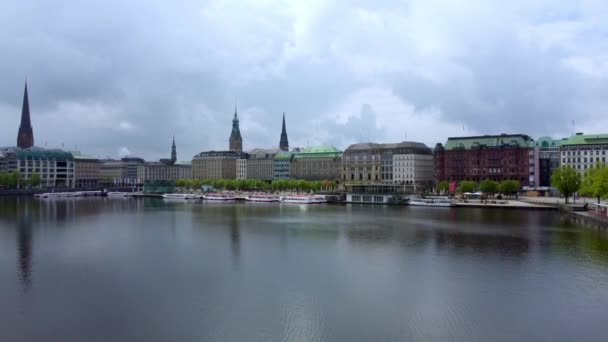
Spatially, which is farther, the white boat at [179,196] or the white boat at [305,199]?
the white boat at [179,196]

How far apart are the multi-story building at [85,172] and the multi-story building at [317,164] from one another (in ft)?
252

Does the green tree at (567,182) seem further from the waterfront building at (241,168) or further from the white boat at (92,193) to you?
the white boat at (92,193)

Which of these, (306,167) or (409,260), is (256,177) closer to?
(306,167)

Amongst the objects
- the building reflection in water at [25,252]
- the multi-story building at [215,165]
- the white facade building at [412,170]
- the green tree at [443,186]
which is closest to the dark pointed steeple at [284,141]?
the multi-story building at [215,165]

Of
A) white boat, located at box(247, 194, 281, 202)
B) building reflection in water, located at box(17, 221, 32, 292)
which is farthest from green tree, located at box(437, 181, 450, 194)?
building reflection in water, located at box(17, 221, 32, 292)

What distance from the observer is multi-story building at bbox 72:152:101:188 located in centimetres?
18088

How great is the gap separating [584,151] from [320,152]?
7380 centimetres

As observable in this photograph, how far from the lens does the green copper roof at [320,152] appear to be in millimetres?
154375

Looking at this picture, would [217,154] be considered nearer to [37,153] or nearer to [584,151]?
[37,153]

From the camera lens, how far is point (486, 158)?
115 meters

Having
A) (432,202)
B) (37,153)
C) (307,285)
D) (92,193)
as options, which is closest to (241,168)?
(92,193)

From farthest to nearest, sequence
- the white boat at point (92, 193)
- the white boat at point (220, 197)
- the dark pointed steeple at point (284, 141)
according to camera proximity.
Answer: the dark pointed steeple at point (284, 141), the white boat at point (92, 193), the white boat at point (220, 197)

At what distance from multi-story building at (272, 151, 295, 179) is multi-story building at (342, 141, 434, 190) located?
1108 inches

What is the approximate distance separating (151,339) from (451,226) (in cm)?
→ 4224
